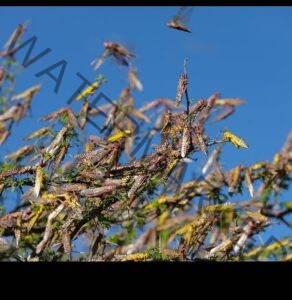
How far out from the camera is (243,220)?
15.1ft

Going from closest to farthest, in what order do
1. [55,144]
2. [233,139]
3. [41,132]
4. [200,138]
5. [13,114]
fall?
[200,138] < [233,139] < [55,144] < [41,132] < [13,114]

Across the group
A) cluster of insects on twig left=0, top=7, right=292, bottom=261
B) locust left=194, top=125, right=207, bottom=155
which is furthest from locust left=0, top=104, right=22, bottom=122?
locust left=194, top=125, right=207, bottom=155

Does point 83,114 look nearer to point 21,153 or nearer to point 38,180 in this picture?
point 21,153

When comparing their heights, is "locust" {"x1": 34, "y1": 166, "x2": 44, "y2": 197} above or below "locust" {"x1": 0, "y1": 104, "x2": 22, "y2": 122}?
below

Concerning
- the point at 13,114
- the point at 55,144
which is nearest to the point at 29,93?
the point at 13,114

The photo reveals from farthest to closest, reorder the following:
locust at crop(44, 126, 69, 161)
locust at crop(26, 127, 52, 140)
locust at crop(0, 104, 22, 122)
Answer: locust at crop(0, 104, 22, 122) < locust at crop(26, 127, 52, 140) < locust at crop(44, 126, 69, 161)

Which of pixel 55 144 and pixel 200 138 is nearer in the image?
pixel 200 138

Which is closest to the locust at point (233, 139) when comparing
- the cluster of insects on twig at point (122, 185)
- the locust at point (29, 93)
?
the cluster of insects on twig at point (122, 185)

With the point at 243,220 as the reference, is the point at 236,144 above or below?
above

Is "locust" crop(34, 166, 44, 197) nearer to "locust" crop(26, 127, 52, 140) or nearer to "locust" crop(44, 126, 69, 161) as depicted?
"locust" crop(44, 126, 69, 161)

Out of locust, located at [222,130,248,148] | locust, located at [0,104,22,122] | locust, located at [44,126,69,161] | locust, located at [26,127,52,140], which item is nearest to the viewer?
locust, located at [222,130,248,148]
